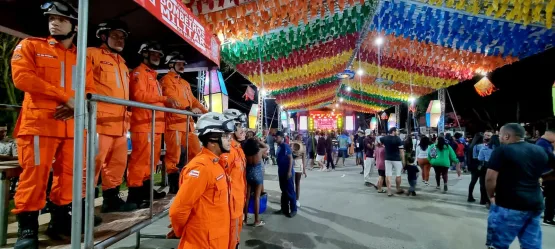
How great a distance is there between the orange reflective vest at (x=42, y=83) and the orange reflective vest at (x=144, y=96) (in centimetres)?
86

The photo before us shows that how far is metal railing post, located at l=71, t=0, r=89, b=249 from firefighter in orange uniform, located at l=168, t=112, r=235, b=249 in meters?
0.59

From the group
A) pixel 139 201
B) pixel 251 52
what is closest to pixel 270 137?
pixel 251 52

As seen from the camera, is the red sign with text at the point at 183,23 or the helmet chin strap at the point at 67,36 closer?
the helmet chin strap at the point at 67,36

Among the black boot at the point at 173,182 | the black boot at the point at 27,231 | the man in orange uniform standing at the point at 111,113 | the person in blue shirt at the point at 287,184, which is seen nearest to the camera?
the black boot at the point at 27,231

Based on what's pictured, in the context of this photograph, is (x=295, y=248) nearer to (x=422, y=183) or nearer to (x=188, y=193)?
(x=188, y=193)

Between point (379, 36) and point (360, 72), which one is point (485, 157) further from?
point (360, 72)

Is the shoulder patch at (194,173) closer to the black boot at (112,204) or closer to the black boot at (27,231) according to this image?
the black boot at (27,231)

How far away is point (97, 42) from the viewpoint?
410 centimetres

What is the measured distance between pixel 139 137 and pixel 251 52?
19.0ft

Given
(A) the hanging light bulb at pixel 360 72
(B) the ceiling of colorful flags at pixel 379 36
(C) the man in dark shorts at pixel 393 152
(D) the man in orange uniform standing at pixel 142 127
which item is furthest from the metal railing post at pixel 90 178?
(A) the hanging light bulb at pixel 360 72

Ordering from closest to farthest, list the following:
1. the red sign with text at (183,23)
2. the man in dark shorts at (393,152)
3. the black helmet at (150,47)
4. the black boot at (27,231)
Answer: the black boot at (27,231), the red sign with text at (183,23), the black helmet at (150,47), the man in dark shorts at (393,152)

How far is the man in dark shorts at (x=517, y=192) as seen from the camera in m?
3.22

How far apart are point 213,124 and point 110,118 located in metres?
1.02

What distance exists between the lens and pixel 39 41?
7.51ft
